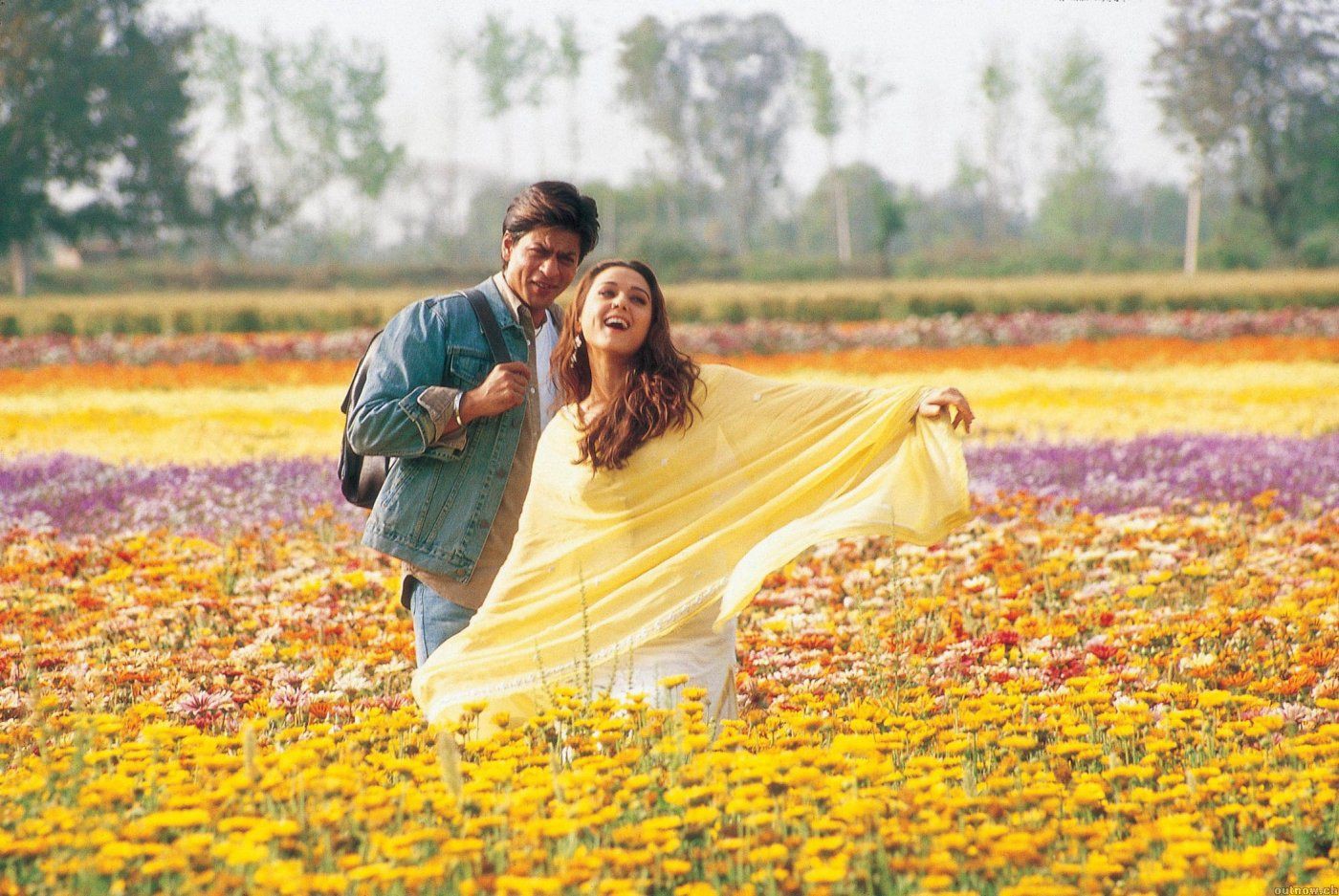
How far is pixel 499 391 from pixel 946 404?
1.14 m

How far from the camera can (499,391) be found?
386cm

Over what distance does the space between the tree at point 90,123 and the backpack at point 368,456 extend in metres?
29.1

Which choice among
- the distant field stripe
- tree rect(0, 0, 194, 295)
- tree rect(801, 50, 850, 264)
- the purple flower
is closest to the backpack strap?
the purple flower

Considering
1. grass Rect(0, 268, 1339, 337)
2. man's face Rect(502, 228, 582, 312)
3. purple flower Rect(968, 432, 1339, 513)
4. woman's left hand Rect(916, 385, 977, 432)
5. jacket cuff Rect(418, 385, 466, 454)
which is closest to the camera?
woman's left hand Rect(916, 385, 977, 432)

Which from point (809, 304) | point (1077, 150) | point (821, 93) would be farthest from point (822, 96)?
point (809, 304)

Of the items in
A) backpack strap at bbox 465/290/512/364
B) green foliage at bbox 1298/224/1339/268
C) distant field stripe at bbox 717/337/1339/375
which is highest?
backpack strap at bbox 465/290/512/364

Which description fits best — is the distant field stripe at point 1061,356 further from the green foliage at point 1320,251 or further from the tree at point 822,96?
the tree at point 822,96

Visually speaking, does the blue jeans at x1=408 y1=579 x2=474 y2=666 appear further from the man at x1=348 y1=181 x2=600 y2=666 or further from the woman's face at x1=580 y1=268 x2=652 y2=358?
the woman's face at x1=580 y1=268 x2=652 y2=358

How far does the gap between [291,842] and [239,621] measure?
10.0ft

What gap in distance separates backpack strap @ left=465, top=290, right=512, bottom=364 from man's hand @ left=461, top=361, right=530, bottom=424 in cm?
28

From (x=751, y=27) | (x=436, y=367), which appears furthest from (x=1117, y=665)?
(x=751, y=27)

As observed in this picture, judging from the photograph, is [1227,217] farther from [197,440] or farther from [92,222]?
[197,440]

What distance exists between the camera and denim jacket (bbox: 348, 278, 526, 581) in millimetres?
4090

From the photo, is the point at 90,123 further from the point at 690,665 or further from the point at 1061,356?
the point at 690,665
